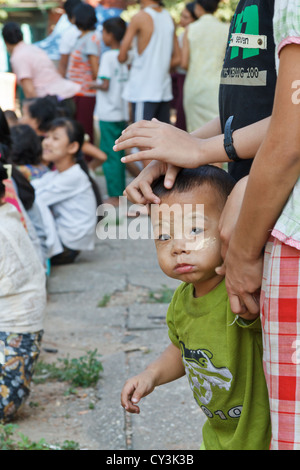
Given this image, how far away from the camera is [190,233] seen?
187cm

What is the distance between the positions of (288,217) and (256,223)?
0.08 metres

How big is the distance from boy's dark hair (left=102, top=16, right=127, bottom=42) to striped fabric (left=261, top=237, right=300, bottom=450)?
617cm

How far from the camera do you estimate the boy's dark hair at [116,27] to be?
733 cm

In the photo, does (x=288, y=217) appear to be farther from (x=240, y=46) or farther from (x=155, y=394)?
(x=155, y=394)

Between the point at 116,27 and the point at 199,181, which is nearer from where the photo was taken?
the point at 199,181

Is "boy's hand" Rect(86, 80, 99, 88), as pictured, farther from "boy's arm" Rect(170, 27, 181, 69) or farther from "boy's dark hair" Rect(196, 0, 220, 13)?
"boy's dark hair" Rect(196, 0, 220, 13)

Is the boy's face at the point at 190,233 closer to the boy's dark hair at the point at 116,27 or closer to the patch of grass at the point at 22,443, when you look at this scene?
the patch of grass at the point at 22,443

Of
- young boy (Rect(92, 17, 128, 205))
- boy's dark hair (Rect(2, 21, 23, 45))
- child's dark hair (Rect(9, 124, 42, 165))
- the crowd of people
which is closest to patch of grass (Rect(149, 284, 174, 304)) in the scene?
child's dark hair (Rect(9, 124, 42, 165))

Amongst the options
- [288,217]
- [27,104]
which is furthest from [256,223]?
[27,104]

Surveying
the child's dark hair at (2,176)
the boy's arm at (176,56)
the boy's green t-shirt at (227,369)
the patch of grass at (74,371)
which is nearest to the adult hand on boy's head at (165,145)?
the boy's green t-shirt at (227,369)

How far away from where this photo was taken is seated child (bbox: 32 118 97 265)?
5801mm

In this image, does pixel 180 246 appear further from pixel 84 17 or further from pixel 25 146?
pixel 84 17

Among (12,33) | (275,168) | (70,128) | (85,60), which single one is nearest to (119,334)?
(70,128)

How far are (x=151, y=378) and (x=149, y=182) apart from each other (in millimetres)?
651
